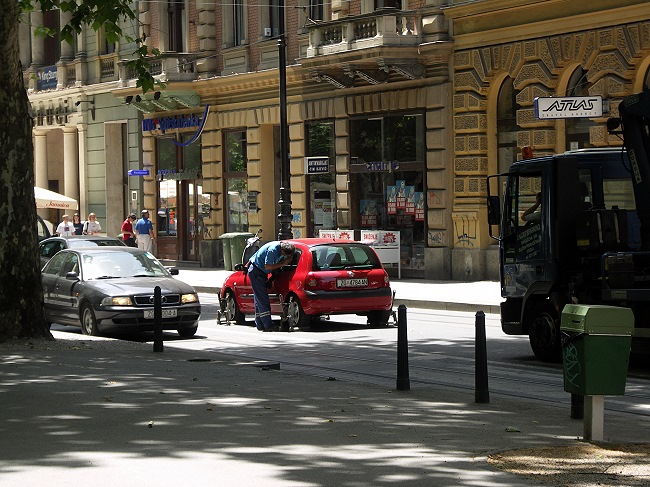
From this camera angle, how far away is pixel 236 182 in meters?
40.7

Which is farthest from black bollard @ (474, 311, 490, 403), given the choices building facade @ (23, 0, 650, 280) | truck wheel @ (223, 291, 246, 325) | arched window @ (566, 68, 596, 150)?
arched window @ (566, 68, 596, 150)

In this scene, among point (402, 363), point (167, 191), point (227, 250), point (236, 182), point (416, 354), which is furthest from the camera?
point (167, 191)

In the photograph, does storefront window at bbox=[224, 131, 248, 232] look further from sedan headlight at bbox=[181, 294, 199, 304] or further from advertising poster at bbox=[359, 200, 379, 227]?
sedan headlight at bbox=[181, 294, 199, 304]

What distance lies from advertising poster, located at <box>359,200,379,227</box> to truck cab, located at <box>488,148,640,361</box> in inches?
662

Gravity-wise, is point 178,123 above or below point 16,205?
above

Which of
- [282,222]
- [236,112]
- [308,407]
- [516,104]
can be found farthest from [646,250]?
[236,112]

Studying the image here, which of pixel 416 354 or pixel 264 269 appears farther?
pixel 264 269

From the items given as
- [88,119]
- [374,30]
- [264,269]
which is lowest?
[264,269]

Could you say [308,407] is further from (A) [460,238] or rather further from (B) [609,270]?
(A) [460,238]

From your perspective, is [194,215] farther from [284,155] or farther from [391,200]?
[284,155]

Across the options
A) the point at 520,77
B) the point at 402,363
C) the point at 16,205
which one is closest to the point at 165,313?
the point at 16,205

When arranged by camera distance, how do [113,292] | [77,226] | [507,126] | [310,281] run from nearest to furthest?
[113,292] → [310,281] → [507,126] → [77,226]

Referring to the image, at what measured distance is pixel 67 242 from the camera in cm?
2497

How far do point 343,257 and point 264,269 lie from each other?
124 centimetres
